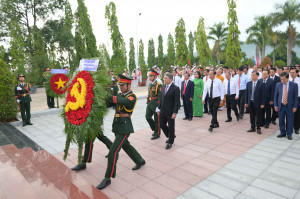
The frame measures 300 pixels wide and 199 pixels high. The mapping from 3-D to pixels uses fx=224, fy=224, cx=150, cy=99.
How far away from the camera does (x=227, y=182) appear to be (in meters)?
3.74

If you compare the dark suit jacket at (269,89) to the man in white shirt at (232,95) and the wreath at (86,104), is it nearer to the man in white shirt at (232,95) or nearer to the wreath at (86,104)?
the man in white shirt at (232,95)

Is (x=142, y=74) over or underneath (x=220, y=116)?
over

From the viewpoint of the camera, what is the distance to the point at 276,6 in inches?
1187

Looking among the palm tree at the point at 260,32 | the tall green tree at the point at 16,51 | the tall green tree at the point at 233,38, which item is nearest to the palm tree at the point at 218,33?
the palm tree at the point at 260,32

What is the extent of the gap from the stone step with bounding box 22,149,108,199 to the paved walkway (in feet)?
0.87

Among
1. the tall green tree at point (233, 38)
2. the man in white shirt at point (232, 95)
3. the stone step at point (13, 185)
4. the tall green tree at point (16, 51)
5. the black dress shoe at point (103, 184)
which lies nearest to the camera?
the stone step at point (13, 185)

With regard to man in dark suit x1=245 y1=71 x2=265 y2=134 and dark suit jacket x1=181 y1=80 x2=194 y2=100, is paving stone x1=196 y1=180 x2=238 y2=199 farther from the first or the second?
dark suit jacket x1=181 y1=80 x2=194 y2=100

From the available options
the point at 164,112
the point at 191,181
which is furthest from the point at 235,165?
the point at 164,112

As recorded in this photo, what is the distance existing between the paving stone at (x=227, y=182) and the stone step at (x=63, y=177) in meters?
1.87

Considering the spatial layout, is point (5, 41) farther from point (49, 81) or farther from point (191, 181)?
point (191, 181)

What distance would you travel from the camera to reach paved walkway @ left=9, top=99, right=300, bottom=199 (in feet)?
11.5

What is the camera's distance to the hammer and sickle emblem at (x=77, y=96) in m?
3.28

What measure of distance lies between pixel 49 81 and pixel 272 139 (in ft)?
28.3

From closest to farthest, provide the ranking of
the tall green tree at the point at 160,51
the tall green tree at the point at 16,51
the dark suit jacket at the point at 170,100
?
the dark suit jacket at the point at 170,100 < the tall green tree at the point at 16,51 < the tall green tree at the point at 160,51
